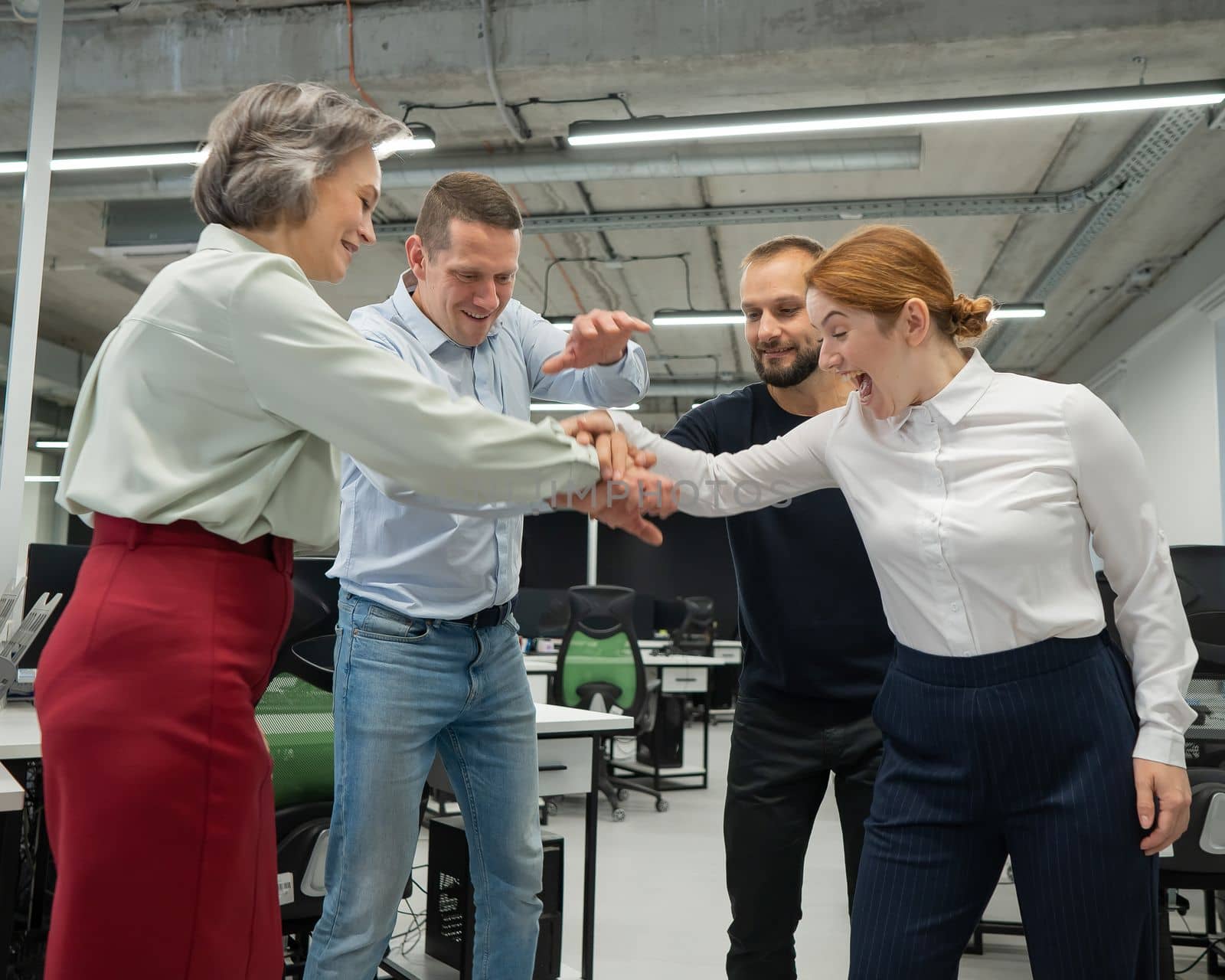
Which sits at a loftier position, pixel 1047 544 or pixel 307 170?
pixel 307 170

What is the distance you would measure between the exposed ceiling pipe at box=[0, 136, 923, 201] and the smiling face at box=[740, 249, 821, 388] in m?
4.19

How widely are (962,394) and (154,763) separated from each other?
109 centimetres

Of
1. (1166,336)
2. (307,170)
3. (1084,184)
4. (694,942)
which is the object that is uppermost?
(1084,184)

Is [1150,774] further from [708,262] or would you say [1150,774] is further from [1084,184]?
[708,262]

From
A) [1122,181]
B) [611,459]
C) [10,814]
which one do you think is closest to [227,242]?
[611,459]

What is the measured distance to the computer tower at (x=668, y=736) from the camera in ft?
22.3

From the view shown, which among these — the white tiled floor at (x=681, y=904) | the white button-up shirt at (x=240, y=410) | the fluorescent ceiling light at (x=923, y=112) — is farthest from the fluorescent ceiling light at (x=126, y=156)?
the white button-up shirt at (x=240, y=410)

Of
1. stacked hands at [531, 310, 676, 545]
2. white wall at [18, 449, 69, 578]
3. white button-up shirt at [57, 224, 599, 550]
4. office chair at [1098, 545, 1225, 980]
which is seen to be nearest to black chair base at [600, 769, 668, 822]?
office chair at [1098, 545, 1225, 980]

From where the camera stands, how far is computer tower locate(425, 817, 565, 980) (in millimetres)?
2732

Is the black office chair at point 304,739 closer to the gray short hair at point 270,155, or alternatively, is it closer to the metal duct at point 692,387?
the gray short hair at point 270,155

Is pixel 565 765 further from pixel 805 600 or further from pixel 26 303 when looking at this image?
pixel 26 303

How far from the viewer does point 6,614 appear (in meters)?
2.69

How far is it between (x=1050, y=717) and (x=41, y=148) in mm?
3024

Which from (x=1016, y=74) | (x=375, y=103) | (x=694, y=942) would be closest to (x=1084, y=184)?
(x=1016, y=74)
